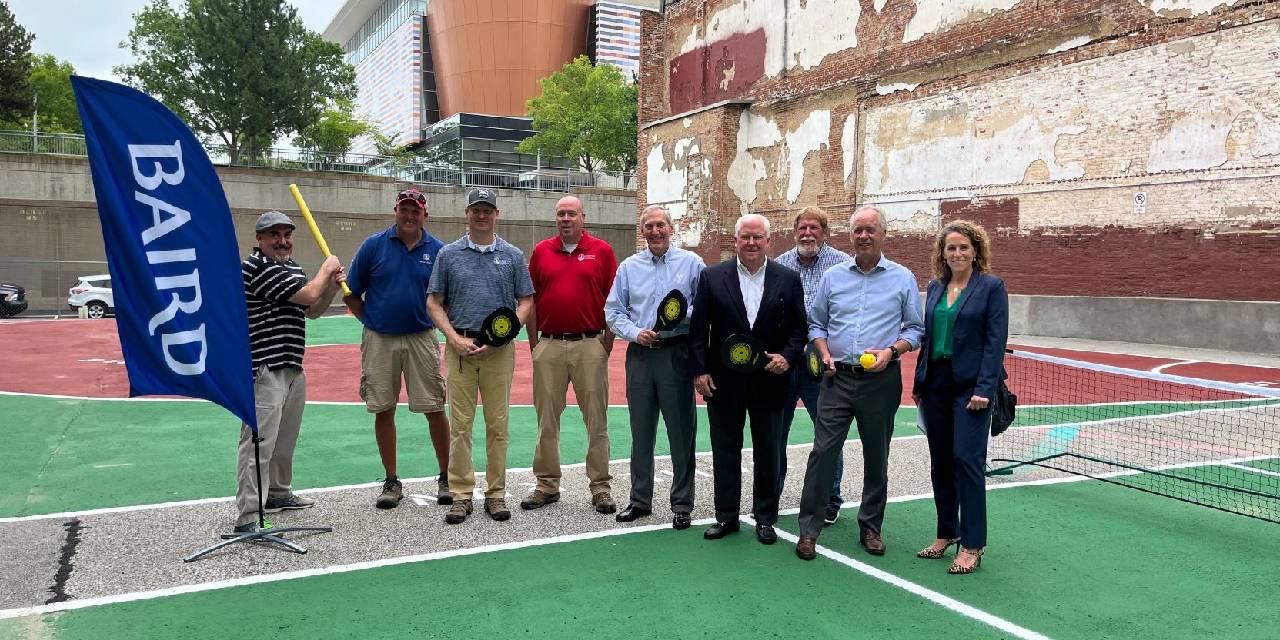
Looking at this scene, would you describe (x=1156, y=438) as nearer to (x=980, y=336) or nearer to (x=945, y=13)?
(x=980, y=336)

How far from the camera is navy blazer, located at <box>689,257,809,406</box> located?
5402mm

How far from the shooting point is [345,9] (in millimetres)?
95438

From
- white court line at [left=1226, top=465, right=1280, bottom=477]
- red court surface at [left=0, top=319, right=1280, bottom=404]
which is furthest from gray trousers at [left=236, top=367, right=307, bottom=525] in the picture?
white court line at [left=1226, top=465, right=1280, bottom=477]

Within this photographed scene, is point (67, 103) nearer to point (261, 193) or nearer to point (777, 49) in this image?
point (261, 193)

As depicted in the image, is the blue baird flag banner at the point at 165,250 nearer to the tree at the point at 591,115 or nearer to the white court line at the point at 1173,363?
the white court line at the point at 1173,363

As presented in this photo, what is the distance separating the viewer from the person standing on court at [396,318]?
20.3 ft

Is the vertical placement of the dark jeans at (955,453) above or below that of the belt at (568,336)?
below

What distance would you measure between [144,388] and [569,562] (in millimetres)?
2510

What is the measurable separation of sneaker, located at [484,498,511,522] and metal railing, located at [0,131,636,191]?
34604mm

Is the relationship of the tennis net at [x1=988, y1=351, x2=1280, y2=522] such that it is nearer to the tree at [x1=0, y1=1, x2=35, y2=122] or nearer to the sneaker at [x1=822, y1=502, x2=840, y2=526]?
the sneaker at [x1=822, y1=502, x2=840, y2=526]

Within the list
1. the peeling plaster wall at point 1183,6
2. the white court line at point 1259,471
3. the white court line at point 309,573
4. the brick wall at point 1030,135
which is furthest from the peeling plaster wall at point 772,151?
the white court line at point 309,573

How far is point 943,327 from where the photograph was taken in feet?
16.6

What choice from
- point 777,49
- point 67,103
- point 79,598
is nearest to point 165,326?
point 79,598

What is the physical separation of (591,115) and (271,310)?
48.6m
